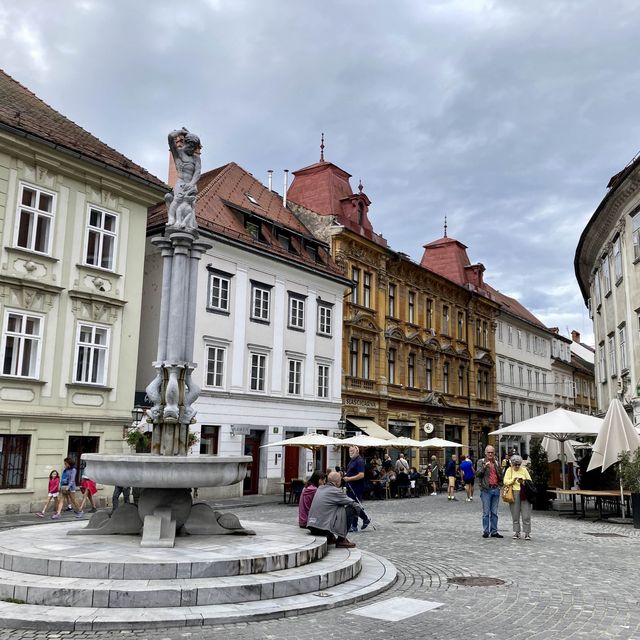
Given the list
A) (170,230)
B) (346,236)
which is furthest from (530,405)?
(170,230)

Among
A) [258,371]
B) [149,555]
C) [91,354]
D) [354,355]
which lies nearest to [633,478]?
[149,555]

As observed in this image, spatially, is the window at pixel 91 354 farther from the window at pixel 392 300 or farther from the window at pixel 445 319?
the window at pixel 445 319

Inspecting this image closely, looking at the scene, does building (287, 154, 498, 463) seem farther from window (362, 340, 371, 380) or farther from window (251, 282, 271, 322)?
window (251, 282, 271, 322)

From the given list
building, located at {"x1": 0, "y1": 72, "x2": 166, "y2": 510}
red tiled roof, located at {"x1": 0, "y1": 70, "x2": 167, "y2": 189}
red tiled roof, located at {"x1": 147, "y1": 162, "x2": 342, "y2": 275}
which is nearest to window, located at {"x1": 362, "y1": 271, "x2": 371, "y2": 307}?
red tiled roof, located at {"x1": 147, "y1": 162, "x2": 342, "y2": 275}

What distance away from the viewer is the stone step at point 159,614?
6.47 meters

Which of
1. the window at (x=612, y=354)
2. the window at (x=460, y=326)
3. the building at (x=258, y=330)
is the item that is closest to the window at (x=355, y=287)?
the building at (x=258, y=330)

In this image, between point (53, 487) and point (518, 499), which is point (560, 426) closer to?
point (518, 499)

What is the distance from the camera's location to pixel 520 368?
2136 inches

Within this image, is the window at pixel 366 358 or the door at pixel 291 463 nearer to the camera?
the door at pixel 291 463

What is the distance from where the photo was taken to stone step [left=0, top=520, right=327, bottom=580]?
7605 millimetres

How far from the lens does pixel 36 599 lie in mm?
7055

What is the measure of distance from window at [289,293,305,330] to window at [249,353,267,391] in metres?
2.23

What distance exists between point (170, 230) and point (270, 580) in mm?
5959

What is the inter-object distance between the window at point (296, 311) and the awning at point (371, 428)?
567 cm
